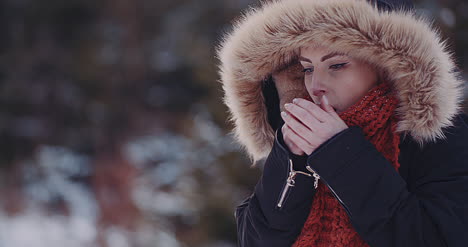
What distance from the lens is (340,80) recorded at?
3.84 ft

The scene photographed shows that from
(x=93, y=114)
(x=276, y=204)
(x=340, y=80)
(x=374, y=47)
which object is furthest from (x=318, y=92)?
(x=93, y=114)

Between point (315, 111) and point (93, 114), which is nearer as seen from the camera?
point (315, 111)

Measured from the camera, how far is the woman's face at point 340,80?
117cm

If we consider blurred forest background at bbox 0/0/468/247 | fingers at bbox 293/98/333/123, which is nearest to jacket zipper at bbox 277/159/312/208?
fingers at bbox 293/98/333/123

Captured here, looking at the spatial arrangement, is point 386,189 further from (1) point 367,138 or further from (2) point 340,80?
(2) point 340,80

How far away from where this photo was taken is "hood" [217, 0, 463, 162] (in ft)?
3.56

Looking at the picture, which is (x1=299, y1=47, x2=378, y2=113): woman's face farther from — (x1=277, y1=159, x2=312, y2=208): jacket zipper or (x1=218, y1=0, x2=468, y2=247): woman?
A: (x1=277, y1=159, x2=312, y2=208): jacket zipper

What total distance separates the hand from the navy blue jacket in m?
0.02

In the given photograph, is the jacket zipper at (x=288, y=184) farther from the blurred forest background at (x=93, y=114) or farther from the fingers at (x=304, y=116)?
the blurred forest background at (x=93, y=114)

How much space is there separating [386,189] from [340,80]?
11.6 inches

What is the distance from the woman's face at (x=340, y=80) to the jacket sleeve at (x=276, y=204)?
0.47 feet

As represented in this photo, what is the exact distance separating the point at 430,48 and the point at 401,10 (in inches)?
5.4

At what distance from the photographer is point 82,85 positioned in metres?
6.25

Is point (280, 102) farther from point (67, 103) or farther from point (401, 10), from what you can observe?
point (67, 103)
